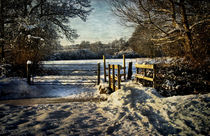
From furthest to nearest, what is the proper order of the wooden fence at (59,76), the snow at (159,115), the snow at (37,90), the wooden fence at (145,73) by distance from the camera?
the wooden fence at (59,76), the snow at (37,90), the wooden fence at (145,73), the snow at (159,115)

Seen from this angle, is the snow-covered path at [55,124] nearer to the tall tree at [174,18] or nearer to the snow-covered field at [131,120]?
the snow-covered field at [131,120]

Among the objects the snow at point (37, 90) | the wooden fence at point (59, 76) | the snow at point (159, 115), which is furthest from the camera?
the wooden fence at point (59, 76)

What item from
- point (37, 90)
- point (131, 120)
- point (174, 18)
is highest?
point (174, 18)

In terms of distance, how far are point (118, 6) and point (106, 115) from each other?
7.12 m

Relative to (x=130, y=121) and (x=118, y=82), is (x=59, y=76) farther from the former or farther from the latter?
(x=130, y=121)

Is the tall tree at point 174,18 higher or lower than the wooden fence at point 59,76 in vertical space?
higher

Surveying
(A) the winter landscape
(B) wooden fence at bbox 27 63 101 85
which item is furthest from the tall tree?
(B) wooden fence at bbox 27 63 101 85

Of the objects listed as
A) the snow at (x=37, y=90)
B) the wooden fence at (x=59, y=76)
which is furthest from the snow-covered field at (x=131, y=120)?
the wooden fence at (x=59, y=76)

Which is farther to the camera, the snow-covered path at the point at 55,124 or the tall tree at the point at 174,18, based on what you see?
the tall tree at the point at 174,18

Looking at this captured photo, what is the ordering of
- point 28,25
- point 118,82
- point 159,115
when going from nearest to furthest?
point 159,115, point 118,82, point 28,25

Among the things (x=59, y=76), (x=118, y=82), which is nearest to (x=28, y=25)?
(x=59, y=76)

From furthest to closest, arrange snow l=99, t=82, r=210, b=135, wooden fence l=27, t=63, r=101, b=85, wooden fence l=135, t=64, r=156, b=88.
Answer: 1. wooden fence l=27, t=63, r=101, b=85
2. wooden fence l=135, t=64, r=156, b=88
3. snow l=99, t=82, r=210, b=135

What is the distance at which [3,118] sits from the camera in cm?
400

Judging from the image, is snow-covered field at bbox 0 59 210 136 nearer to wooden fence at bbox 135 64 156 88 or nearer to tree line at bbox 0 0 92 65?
wooden fence at bbox 135 64 156 88
